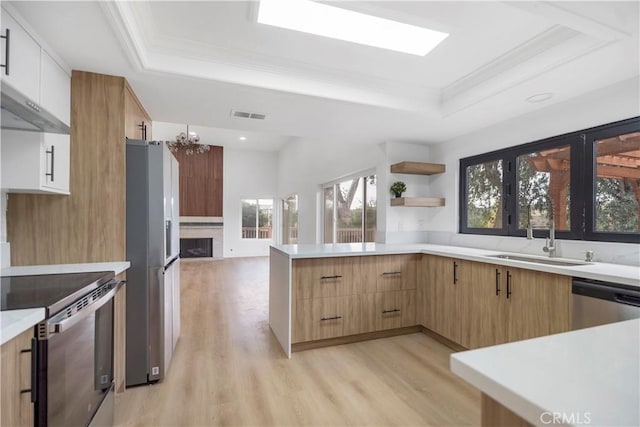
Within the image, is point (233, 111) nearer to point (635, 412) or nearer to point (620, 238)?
point (635, 412)

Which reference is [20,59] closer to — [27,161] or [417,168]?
[27,161]

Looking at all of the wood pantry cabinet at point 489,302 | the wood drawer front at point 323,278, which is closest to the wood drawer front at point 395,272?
the wood pantry cabinet at point 489,302

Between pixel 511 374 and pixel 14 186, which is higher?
pixel 14 186

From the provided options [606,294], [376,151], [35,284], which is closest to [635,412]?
[606,294]

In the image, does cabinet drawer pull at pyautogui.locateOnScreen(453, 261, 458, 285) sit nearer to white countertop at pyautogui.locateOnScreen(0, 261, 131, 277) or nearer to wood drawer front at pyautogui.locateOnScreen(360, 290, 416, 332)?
wood drawer front at pyautogui.locateOnScreen(360, 290, 416, 332)

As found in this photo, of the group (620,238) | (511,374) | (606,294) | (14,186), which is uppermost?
(14,186)

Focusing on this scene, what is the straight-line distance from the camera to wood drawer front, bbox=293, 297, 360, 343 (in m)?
2.77

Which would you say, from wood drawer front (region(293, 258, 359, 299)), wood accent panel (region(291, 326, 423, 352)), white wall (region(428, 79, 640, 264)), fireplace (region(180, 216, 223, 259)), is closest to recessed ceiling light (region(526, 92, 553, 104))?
white wall (region(428, 79, 640, 264))

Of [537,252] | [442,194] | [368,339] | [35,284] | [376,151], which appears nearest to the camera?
[35,284]

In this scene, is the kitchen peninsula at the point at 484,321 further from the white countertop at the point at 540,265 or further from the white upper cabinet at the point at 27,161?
the white upper cabinet at the point at 27,161

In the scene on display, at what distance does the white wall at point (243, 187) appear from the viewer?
9.12 meters

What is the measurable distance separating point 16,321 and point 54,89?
4.82 feet

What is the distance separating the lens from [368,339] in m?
3.05

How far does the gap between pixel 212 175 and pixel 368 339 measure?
7295mm
